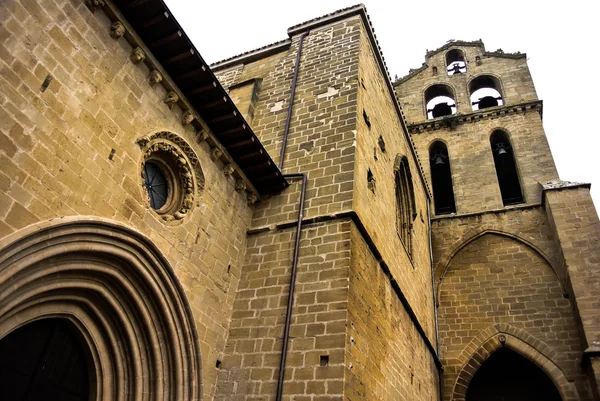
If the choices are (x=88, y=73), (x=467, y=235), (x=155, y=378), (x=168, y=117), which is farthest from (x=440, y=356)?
(x=88, y=73)

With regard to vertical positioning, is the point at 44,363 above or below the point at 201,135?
below

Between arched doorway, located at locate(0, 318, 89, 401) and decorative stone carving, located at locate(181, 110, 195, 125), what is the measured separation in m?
2.61

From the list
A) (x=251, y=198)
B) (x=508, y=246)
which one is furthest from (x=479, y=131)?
(x=251, y=198)

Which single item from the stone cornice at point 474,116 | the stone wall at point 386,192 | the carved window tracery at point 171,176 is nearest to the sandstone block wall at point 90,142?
the carved window tracery at point 171,176

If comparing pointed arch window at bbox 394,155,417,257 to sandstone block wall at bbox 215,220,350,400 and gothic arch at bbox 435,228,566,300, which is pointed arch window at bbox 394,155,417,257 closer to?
gothic arch at bbox 435,228,566,300

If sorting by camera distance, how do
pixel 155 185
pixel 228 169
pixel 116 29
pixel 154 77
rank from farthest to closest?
1. pixel 228 169
2. pixel 155 185
3. pixel 154 77
4. pixel 116 29

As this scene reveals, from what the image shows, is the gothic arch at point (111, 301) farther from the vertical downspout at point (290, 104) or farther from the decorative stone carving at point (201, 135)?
the vertical downspout at point (290, 104)

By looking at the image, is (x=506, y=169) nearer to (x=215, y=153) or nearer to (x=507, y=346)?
(x=507, y=346)

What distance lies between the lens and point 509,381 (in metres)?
10.8

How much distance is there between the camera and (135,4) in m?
4.84

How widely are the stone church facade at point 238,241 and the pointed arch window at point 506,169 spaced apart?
2.54 m

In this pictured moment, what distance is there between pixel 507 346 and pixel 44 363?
30.8 ft

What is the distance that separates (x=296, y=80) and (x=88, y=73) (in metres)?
4.93

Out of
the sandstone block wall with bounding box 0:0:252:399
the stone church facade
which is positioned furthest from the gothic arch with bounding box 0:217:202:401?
the sandstone block wall with bounding box 0:0:252:399
